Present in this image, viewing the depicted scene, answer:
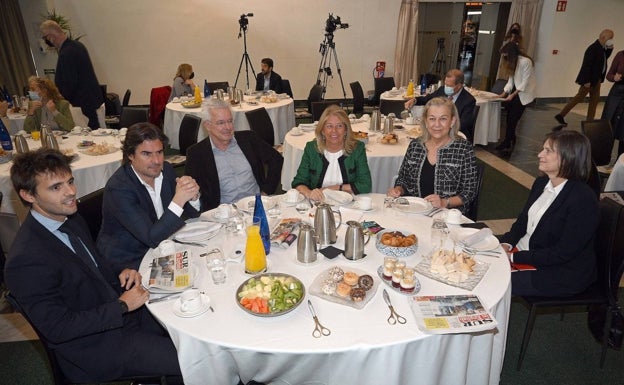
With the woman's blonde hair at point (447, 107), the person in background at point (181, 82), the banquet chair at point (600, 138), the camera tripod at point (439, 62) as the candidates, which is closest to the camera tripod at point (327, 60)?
the camera tripod at point (439, 62)

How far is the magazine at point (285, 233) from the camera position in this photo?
2.00 meters

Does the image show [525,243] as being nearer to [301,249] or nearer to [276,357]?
[301,249]

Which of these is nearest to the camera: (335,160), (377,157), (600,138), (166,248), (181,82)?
(166,248)

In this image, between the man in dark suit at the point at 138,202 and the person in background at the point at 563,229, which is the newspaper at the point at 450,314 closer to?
the person in background at the point at 563,229

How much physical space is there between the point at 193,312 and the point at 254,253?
0.36 m

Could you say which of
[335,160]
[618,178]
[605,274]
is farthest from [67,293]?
[618,178]

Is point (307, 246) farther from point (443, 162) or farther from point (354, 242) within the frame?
point (443, 162)

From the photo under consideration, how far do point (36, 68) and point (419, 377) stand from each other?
927cm

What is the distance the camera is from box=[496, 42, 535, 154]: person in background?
20.1 ft

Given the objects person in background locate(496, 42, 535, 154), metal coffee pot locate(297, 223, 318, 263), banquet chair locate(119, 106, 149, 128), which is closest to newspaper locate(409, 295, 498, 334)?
metal coffee pot locate(297, 223, 318, 263)

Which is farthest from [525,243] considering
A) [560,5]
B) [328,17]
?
[560,5]

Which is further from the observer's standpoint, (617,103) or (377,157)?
(617,103)

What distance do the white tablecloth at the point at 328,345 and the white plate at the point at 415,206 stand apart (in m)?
0.72

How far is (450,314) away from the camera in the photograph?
4.85ft
